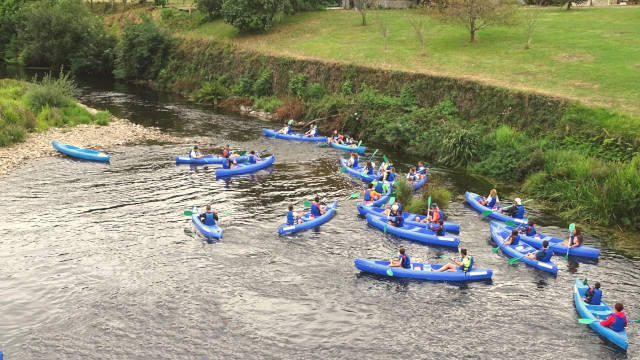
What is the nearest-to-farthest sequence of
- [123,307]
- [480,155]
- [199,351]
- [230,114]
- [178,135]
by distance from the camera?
[199,351] < [123,307] < [480,155] < [178,135] < [230,114]

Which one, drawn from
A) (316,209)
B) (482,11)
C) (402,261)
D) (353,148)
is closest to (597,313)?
(402,261)

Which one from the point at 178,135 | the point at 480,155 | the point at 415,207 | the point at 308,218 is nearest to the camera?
the point at 308,218

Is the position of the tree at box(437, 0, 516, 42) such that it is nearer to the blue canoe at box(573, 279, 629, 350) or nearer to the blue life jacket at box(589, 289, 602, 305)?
the blue canoe at box(573, 279, 629, 350)

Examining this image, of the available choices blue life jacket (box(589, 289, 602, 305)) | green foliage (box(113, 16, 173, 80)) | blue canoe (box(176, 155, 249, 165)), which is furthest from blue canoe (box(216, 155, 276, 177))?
green foliage (box(113, 16, 173, 80))

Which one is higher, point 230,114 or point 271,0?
point 271,0

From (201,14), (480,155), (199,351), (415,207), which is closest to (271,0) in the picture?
(201,14)

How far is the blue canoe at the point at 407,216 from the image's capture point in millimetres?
25109

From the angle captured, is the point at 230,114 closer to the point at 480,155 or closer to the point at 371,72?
the point at 371,72

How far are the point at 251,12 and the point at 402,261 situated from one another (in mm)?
42703

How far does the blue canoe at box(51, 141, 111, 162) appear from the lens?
33.4 meters

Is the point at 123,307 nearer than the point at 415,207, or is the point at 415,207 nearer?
the point at 123,307

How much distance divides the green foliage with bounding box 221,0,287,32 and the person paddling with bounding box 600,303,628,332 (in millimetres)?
47131

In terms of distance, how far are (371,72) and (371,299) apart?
92.9ft

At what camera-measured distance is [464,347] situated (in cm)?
1731
